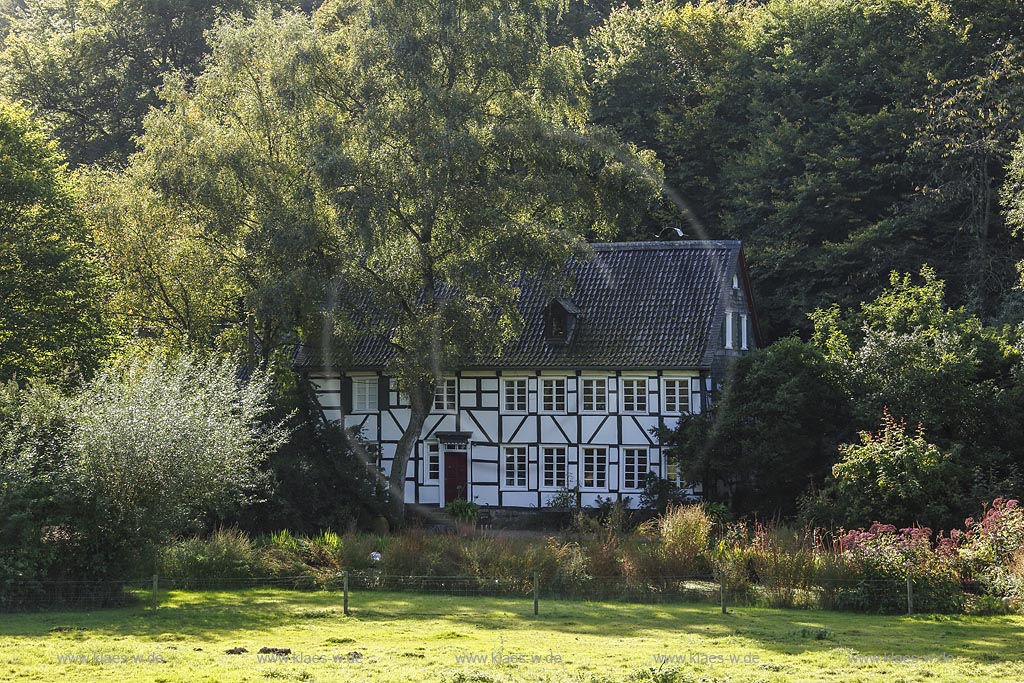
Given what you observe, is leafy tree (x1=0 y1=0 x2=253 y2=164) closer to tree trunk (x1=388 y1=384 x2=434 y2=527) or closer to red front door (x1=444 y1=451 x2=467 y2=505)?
red front door (x1=444 y1=451 x2=467 y2=505)

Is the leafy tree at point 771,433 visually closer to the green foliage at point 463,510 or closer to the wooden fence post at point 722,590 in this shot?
the green foliage at point 463,510

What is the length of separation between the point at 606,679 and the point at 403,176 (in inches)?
692

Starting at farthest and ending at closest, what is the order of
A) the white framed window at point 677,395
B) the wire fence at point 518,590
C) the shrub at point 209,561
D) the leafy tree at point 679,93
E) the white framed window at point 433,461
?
the leafy tree at point 679,93 < the white framed window at point 433,461 < the white framed window at point 677,395 < the shrub at point 209,561 < the wire fence at point 518,590

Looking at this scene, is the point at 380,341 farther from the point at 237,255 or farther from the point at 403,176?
the point at 403,176

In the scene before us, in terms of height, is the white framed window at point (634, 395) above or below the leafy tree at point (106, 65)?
below

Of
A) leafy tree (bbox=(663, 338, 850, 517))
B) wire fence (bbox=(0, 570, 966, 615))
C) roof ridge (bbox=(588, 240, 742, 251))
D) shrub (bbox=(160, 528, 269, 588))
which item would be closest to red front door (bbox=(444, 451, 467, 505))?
leafy tree (bbox=(663, 338, 850, 517))

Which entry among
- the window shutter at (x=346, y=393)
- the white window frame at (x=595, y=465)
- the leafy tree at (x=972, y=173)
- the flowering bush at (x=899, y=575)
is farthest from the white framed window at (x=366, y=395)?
the flowering bush at (x=899, y=575)

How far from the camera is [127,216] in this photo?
3353 centimetres

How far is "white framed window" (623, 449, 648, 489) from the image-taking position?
33812 mm

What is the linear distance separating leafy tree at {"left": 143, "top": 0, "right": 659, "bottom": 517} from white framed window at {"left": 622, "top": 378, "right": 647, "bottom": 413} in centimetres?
473

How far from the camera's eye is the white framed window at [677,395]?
110 ft

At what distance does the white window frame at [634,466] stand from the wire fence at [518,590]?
37.4 ft

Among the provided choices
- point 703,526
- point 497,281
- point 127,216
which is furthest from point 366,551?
point 127,216

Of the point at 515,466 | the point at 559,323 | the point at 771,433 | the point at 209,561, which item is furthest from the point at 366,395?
the point at 209,561
